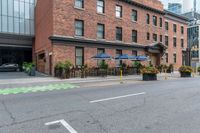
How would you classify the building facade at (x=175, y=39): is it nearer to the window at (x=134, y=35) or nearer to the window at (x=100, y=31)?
the window at (x=134, y=35)

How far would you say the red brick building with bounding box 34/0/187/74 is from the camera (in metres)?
22.1

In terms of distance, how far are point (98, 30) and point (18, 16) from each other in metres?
20.9

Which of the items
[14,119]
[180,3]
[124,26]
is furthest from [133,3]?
[180,3]

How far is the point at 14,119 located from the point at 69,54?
670 inches

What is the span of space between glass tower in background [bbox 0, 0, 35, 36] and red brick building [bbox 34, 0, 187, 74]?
8980 millimetres

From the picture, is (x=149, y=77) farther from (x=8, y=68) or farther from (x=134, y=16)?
A: (x=8, y=68)

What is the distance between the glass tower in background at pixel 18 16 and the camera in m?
37.0

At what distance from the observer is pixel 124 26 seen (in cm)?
2838

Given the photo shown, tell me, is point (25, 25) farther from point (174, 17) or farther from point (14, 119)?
point (14, 119)

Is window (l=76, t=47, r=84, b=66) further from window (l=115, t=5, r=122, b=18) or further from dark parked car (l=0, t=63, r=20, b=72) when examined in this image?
dark parked car (l=0, t=63, r=20, b=72)

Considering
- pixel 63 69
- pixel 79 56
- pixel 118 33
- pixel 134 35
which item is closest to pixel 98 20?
pixel 118 33

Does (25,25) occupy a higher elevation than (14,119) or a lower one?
higher

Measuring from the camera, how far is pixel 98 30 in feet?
84.3

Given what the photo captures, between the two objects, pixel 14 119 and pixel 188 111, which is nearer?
pixel 14 119
